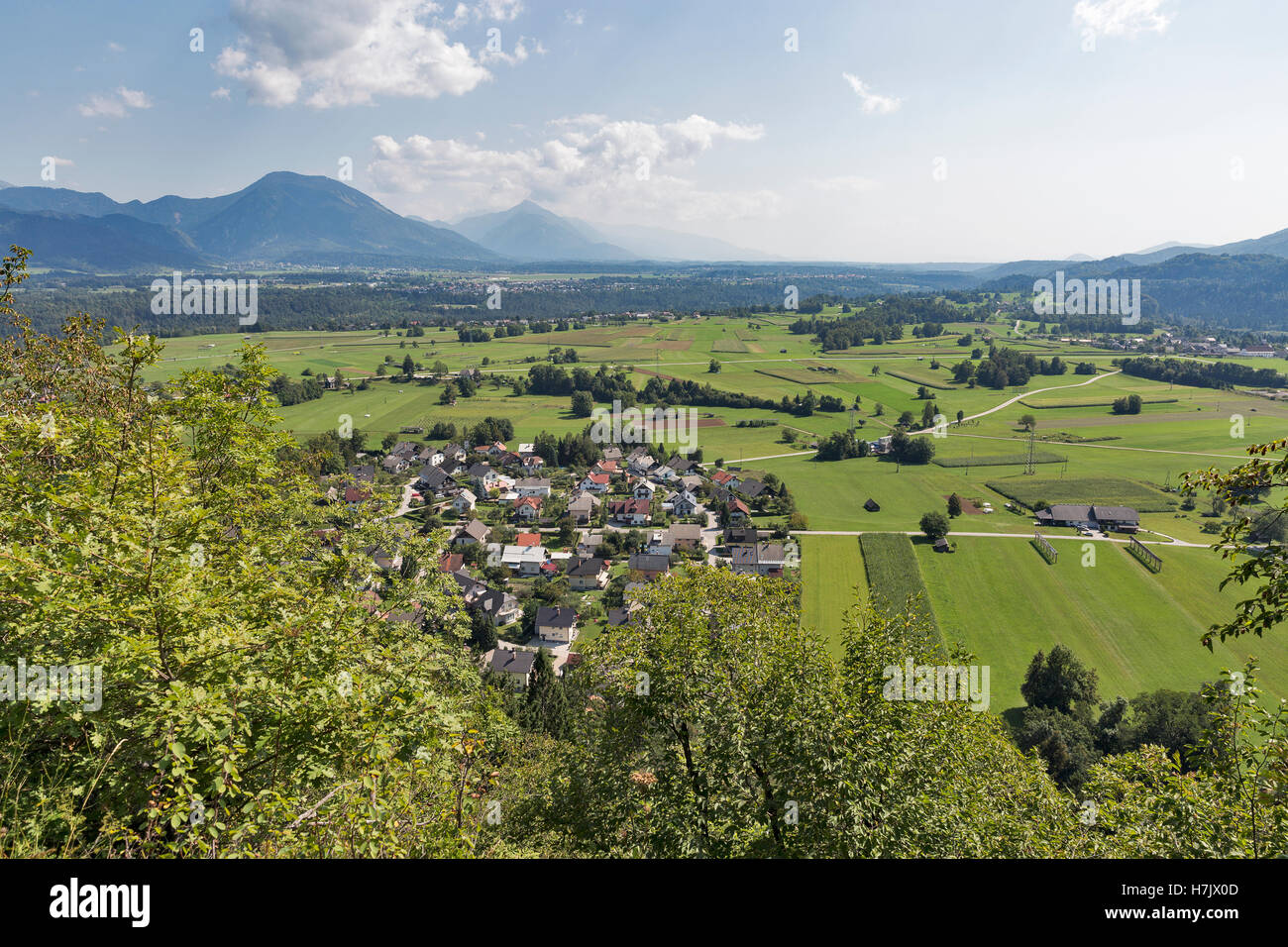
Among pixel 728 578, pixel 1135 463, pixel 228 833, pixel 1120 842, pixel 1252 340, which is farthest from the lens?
pixel 1252 340

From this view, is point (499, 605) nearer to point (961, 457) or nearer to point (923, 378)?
point (961, 457)

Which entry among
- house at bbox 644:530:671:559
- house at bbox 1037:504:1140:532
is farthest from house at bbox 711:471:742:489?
house at bbox 1037:504:1140:532

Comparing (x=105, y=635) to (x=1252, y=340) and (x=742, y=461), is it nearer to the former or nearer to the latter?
(x=742, y=461)

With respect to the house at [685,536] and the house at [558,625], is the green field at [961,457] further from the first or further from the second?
the house at [558,625]

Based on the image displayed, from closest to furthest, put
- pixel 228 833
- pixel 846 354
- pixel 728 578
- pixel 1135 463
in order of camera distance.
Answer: pixel 228 833
pixel 728 578
pixel 1135 463
pixel 846 354

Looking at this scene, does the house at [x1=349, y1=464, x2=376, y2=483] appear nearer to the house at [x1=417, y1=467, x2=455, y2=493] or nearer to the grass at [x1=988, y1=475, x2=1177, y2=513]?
the house at [x1=417, y1=467, x2=455, y2=493]

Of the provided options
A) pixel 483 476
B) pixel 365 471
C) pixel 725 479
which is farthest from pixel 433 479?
pixel 725 479
